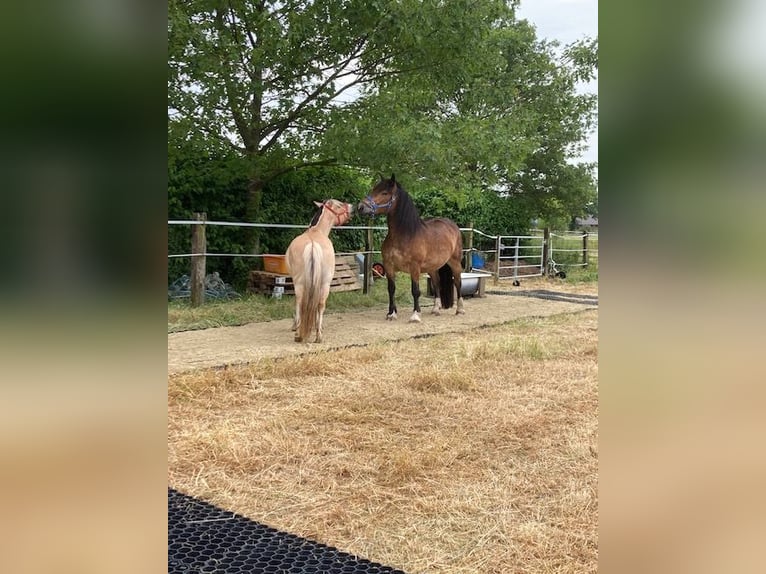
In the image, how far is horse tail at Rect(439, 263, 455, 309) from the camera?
7.10m

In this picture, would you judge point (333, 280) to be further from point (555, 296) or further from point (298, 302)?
point (555, 296)

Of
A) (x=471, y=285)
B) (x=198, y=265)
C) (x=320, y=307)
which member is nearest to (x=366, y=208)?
(x=320, y=307)

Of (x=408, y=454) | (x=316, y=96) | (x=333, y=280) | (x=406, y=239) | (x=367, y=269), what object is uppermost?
(x=316, y=96)

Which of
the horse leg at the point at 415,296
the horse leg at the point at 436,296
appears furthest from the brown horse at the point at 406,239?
the horse leg at the point at 436,296

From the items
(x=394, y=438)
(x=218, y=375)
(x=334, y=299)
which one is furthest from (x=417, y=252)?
(x=394, y=438)

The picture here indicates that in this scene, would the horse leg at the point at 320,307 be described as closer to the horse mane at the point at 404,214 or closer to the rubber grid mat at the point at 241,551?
the horse mane at the point at 404,214

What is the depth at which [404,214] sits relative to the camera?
6.30m

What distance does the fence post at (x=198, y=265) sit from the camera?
6.29 meters

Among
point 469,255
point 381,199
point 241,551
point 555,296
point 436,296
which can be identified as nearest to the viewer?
point 241,551

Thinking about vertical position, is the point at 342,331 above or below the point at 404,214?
below

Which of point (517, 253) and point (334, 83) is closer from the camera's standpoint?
point (334, 83)

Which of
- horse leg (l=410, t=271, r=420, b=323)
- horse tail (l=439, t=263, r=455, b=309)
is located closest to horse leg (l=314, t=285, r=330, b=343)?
horse leg (l=410, t=271, r=420, b=323)

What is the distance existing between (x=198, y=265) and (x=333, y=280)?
6.50 ft
